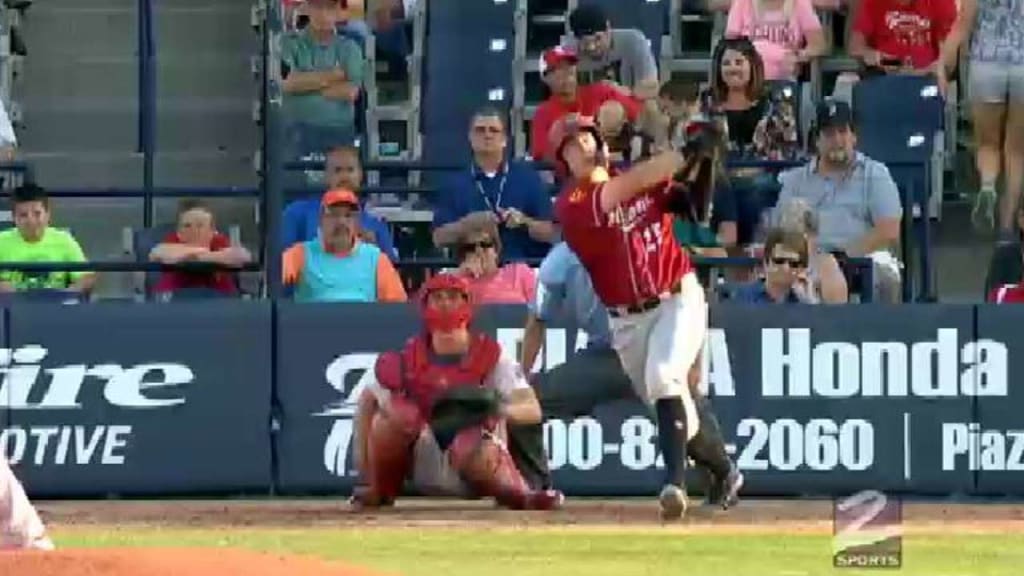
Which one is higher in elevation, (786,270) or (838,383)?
(786,270)

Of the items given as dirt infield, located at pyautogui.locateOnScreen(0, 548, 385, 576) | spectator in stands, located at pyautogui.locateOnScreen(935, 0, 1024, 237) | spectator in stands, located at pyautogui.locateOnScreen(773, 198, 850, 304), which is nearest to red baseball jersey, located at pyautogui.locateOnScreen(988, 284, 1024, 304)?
spectator in stands, located at pyautogui.locateOnScreen(773, 198, 850, 304)

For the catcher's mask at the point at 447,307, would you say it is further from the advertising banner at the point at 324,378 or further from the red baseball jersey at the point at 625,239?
the advertising banner at the point at 324,378

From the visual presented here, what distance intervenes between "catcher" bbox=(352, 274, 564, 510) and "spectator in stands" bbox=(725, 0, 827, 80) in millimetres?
4255

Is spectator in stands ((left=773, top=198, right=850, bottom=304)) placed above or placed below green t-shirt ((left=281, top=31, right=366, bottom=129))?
below

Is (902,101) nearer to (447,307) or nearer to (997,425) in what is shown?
(997,425)

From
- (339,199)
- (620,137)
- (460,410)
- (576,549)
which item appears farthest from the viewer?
(620,137)

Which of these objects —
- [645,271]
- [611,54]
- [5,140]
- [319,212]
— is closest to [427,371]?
→ [645,271]

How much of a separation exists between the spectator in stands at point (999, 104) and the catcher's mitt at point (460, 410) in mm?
4979

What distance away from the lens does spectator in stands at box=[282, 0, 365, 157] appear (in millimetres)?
17375

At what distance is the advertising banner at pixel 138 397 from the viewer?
14.9 meters

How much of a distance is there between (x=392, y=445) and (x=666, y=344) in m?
1.64

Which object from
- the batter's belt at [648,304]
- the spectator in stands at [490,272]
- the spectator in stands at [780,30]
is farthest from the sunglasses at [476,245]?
the spectator in stands at [780,30]

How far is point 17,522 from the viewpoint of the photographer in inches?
395

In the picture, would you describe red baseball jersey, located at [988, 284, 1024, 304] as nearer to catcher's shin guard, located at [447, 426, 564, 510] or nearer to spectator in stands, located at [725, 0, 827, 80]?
spectator in stands, located at [725, 0, 827, 80]
